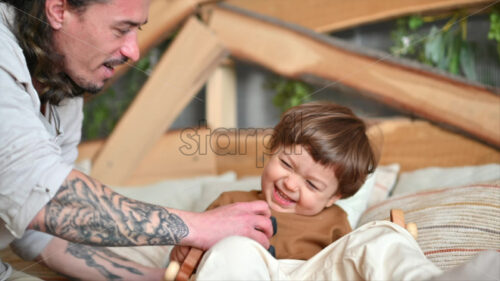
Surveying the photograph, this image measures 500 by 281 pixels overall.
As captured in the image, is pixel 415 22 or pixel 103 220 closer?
pixel 103 220

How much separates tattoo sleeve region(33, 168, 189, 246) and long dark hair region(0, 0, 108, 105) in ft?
0.68

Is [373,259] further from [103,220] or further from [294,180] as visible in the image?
[103,220]

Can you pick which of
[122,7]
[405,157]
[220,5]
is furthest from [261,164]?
[220,5]

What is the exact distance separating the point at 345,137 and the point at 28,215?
52 centimetres

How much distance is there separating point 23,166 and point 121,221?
147 mm

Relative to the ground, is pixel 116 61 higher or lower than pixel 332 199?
higher

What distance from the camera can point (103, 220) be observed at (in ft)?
2.12

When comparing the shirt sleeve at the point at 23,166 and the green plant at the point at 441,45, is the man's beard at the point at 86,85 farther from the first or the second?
the green plant at the point at 441,45

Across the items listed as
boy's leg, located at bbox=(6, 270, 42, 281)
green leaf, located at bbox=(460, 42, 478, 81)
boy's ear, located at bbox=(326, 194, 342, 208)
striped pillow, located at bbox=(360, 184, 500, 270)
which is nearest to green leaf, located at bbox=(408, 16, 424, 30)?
green leaf, located at bbox=(460, 42, 478, 81)

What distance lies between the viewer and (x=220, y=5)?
4.62ft

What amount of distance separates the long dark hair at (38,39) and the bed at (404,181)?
28 cm

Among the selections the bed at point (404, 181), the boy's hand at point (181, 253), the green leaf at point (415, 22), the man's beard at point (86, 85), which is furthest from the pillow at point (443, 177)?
the man's beard at point (86, 85)

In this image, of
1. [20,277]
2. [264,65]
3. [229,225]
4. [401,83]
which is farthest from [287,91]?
[20,277]

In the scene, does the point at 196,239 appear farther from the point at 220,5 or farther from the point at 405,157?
the point at 220,5
